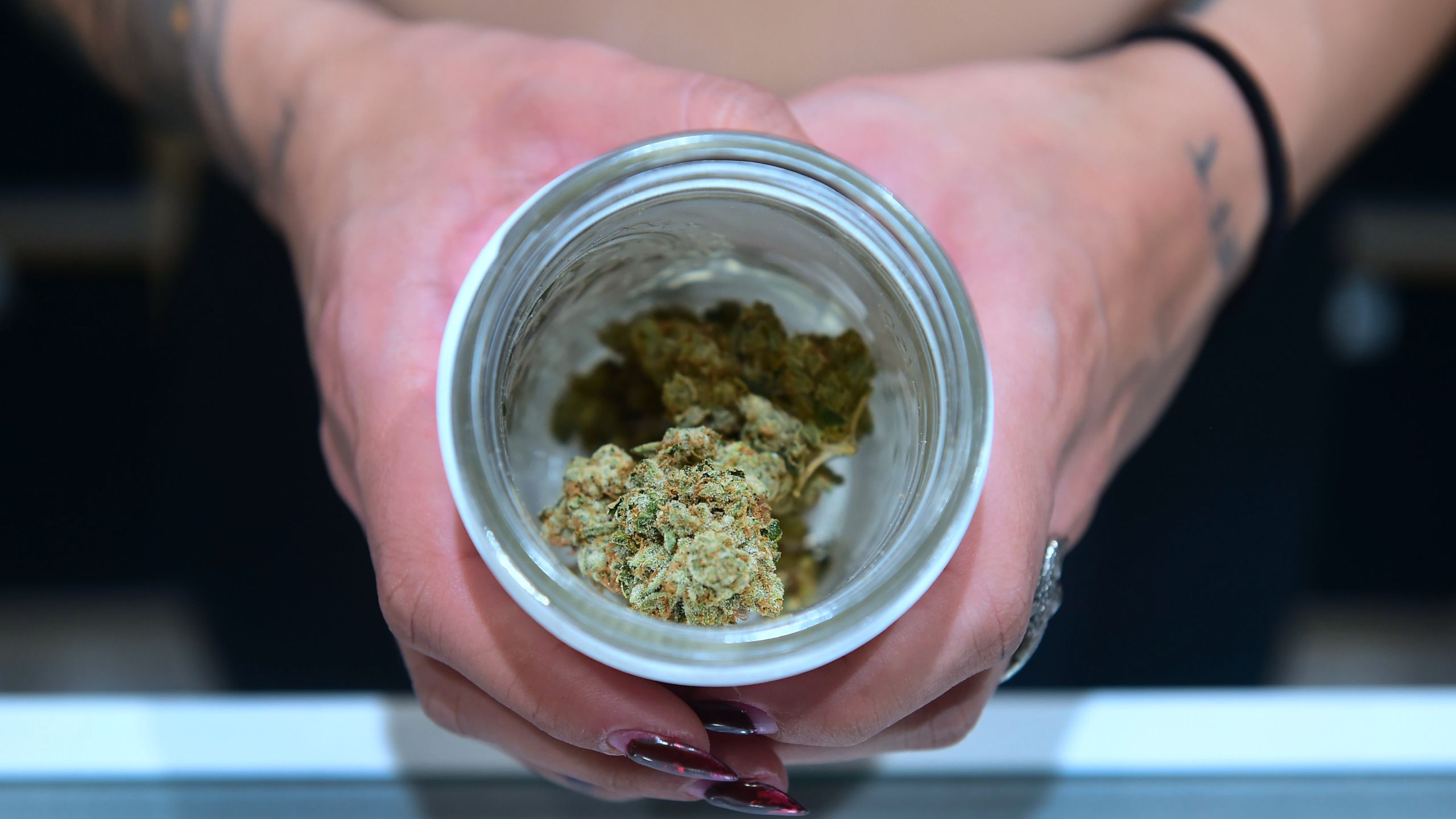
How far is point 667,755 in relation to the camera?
0.38 metres

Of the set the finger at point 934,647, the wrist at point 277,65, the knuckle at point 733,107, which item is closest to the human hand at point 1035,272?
the finger at point 934,647

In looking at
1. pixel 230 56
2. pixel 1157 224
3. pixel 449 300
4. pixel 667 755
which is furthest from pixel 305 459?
pixel 1157 224

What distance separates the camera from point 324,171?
537mm

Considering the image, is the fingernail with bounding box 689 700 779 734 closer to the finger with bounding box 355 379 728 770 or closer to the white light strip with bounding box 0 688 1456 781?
the finger with bounding box 355 379 728 770

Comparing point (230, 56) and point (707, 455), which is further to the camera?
point (230, 56)

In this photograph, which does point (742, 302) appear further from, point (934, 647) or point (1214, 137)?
point (1214, 137)

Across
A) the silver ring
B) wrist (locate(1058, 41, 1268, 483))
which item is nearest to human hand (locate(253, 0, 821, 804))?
the silver ring

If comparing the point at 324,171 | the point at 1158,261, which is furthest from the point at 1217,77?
the point at 324,171

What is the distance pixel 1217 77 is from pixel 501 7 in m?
0.51

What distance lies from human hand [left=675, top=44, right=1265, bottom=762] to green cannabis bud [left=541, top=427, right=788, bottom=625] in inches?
2.4

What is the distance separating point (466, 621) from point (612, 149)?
22cm

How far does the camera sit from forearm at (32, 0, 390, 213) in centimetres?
61

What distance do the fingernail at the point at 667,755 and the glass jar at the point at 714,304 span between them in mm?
63

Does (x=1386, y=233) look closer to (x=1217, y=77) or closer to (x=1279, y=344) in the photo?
(x=1279, y=344)
